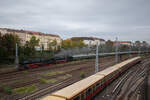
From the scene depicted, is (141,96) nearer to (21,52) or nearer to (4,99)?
(4,99)

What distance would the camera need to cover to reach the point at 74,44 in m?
59.2

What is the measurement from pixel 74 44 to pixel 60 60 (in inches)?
1122

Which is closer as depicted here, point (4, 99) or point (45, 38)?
point (4, 99)

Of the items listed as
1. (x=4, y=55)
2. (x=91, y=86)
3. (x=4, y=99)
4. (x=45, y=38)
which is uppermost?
(x=45, y=38)

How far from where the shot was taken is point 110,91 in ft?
40.2

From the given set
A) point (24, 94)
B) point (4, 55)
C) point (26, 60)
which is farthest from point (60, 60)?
point (24, 94)

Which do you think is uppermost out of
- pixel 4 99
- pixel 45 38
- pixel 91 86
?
pixel 45 38

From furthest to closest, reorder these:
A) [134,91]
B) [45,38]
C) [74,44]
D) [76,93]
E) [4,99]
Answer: [45,38] < [74,44] < [134,91] < [4,99] < [76,93]

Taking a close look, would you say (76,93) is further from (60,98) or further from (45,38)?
(45,38)

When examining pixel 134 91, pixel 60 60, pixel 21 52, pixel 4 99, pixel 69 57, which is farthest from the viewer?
pixel 69 57

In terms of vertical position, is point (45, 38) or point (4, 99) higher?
point (45, 38)

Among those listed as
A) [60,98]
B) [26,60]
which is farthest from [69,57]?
[60,98]

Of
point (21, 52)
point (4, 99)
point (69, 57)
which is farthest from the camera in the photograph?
point (69, 57)

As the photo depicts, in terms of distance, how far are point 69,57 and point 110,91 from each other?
2297 cm
